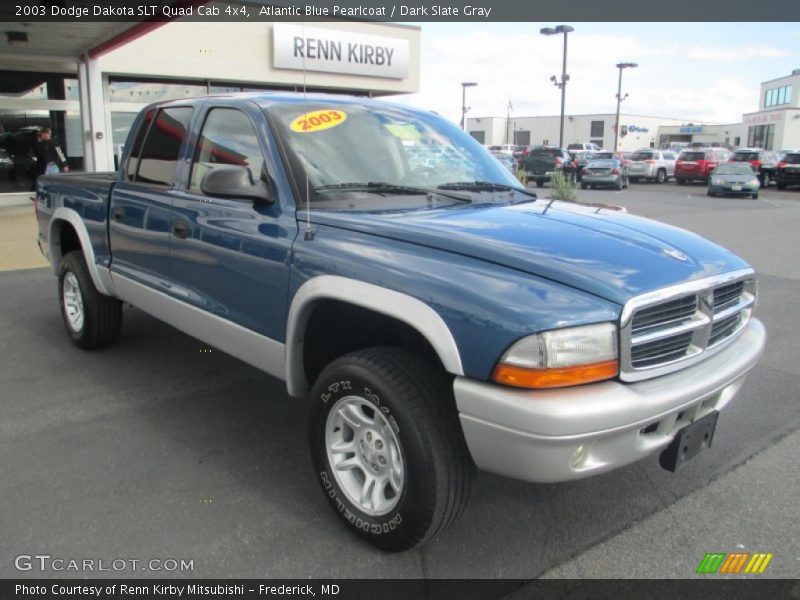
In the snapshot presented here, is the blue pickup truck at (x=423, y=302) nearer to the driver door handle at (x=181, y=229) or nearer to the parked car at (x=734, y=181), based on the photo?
the driver door handle at (x=181, y=229)

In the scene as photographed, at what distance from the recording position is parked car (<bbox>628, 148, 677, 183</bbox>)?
34000 millimetres

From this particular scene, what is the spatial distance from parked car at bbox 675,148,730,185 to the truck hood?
3212 centimetres

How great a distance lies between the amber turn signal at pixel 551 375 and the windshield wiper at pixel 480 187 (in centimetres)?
150

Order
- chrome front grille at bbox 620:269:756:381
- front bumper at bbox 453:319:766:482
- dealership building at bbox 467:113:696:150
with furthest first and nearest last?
dealership building at bbox 467:113:696:150 → chrome front grille at bbox 620:269:756:381 → front bumper at bbox 453:319:766:482

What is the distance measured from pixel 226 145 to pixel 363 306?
157cm

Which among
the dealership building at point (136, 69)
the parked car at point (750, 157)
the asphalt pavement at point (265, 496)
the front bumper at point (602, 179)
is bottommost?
the asphalt pavement at point (265, 496)

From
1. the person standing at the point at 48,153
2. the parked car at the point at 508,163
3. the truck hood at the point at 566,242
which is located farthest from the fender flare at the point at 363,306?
the person standing at the point at 48,153

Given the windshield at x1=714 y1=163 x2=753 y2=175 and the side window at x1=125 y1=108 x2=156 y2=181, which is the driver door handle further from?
the windshield at x1=714 y1=163 x2=753 y2=175

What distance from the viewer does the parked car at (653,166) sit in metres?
34.0

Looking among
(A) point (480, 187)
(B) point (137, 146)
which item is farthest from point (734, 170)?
(B) point (137, 146)

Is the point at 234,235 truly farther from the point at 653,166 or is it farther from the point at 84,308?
the point at 653,166

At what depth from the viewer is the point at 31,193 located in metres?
15.9

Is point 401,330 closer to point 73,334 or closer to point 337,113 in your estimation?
point 337,113

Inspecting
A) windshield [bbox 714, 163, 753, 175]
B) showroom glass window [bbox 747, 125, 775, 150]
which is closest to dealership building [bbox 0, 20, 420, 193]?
windshield [bbox 714, 163, 753, 175]
